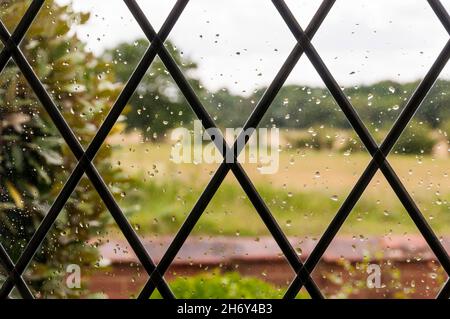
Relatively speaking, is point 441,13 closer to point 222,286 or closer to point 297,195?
point 297,195

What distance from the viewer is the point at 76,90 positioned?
123cm

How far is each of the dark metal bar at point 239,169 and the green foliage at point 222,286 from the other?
13cm

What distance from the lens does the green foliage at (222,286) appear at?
3.83 feet

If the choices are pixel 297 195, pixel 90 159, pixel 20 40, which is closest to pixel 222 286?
pixel 297 195

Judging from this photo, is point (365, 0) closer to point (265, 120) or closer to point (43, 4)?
point (265, 120)

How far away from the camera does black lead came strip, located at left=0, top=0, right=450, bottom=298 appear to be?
990 millimetres

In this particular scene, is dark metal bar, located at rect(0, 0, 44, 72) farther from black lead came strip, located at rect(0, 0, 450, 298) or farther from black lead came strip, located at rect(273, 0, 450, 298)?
black lead came strip, located at rect(273, 0, 450, 298)

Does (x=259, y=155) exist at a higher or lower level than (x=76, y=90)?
lower

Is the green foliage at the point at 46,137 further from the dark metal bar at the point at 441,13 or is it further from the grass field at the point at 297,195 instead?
the dark metal bar at the point at 441,13

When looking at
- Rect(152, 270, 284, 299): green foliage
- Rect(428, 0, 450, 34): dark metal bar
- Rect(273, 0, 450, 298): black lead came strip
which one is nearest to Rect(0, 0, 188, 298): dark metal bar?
Rect(152, 270, 284, 299): green foliage

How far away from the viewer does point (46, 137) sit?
4.00 feet

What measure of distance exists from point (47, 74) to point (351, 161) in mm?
586

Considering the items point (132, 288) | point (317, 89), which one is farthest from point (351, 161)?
point (132, 288)

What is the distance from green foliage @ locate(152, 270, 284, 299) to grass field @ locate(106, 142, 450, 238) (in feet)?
0.36
